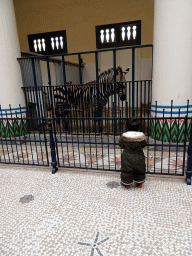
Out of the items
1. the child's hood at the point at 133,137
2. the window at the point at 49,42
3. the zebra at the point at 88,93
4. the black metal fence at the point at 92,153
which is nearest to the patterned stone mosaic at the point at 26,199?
the black metal fence at the point at 92,153

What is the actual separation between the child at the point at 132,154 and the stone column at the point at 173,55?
1833 millimetres

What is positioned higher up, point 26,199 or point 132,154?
point 132,154

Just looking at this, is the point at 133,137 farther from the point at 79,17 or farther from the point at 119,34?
the point at 79,17

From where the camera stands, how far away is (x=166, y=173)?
3090 mm

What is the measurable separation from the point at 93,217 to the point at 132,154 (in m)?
1.03

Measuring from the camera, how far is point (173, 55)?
4430mm

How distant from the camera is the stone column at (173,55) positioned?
4.24 m

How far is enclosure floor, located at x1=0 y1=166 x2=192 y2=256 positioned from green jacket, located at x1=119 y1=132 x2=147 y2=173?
42cm

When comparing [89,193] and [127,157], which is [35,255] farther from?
[127,157]

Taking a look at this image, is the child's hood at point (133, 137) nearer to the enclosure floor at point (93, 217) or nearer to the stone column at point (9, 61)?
the enclosure floor at point (93, 217)

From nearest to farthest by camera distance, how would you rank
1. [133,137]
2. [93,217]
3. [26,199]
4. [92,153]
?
1. [93,217]
2. [133,137]
3. [26,199]
4. [92,153]

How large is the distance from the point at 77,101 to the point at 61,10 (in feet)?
30.0

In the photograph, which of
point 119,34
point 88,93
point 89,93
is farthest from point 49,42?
point 89,93

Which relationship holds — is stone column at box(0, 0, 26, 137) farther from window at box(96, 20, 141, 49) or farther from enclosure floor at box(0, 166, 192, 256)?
window at box(96, 20, 141, 49)
